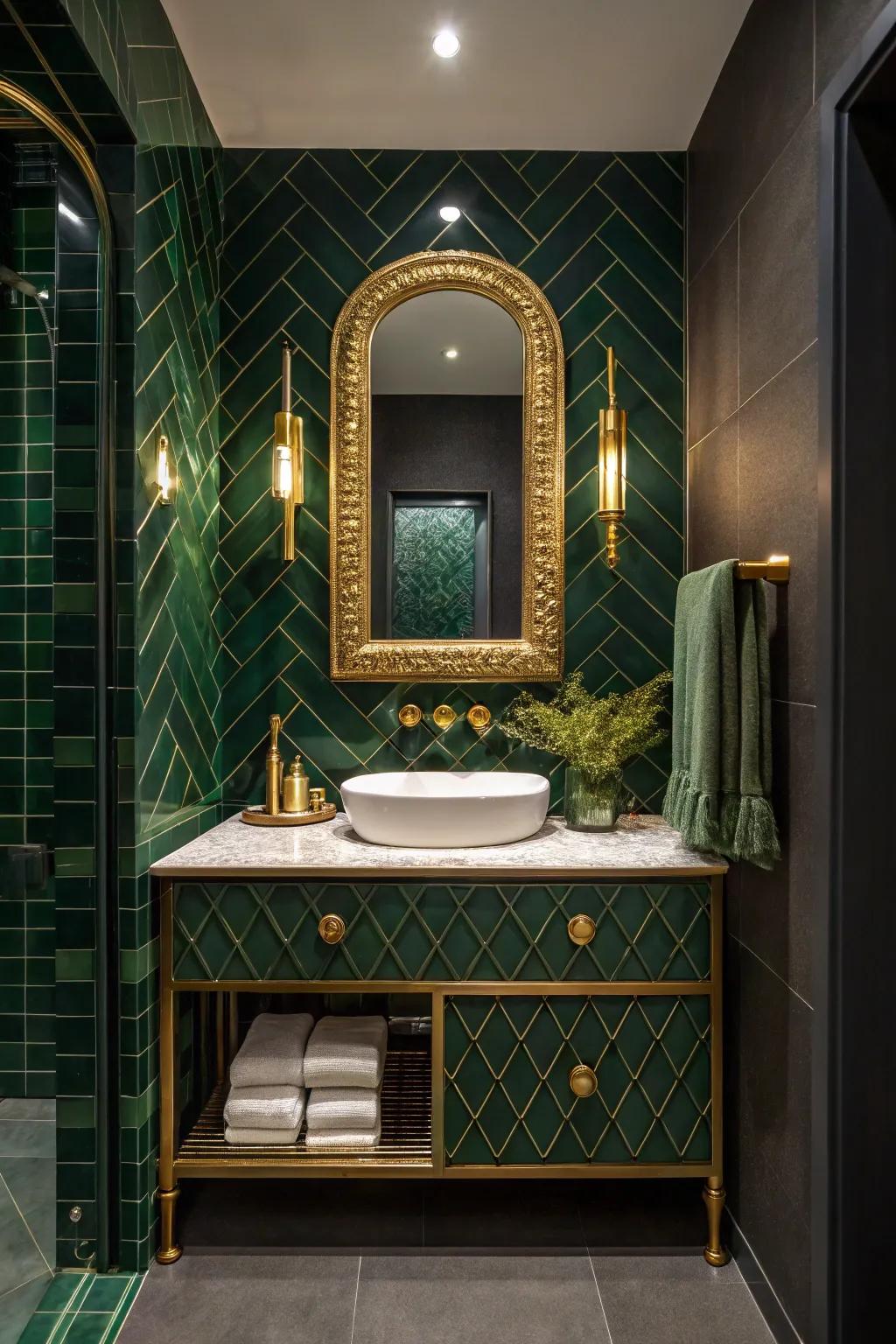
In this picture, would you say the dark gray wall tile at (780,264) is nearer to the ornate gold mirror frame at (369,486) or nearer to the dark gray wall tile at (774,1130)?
the ornate gold mirror frame at (369,486)

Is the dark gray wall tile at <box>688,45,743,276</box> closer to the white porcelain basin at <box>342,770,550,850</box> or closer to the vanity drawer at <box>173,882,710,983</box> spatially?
the white porcelain basin at <box>342,770,550,850</box>

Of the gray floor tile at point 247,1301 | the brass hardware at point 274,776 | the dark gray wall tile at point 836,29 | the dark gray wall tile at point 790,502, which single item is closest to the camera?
the dark gray wall tile at point 836,29

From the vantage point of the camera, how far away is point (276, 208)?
7.22 ft

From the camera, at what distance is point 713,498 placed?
197 cm

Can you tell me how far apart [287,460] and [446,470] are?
0.43m

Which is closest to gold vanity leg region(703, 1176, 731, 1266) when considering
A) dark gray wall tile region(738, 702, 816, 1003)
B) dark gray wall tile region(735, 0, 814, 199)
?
dark gray wall tile region(738, 702, 816, 1003)

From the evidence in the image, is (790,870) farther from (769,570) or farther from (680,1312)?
(680,1312)

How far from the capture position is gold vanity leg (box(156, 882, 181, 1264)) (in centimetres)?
167

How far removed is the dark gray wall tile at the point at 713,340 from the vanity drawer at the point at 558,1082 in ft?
4.45

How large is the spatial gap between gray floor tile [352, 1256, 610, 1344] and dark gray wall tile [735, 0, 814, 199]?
7.51 feet

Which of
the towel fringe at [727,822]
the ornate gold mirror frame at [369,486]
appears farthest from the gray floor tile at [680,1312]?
the ornate gold mirror frame at [369,486]

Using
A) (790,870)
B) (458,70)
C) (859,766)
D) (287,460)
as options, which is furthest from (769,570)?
(458,70)

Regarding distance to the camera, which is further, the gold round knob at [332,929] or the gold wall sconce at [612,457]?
the gold wall sconce at [612,457]

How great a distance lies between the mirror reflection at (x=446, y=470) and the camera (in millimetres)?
2180
